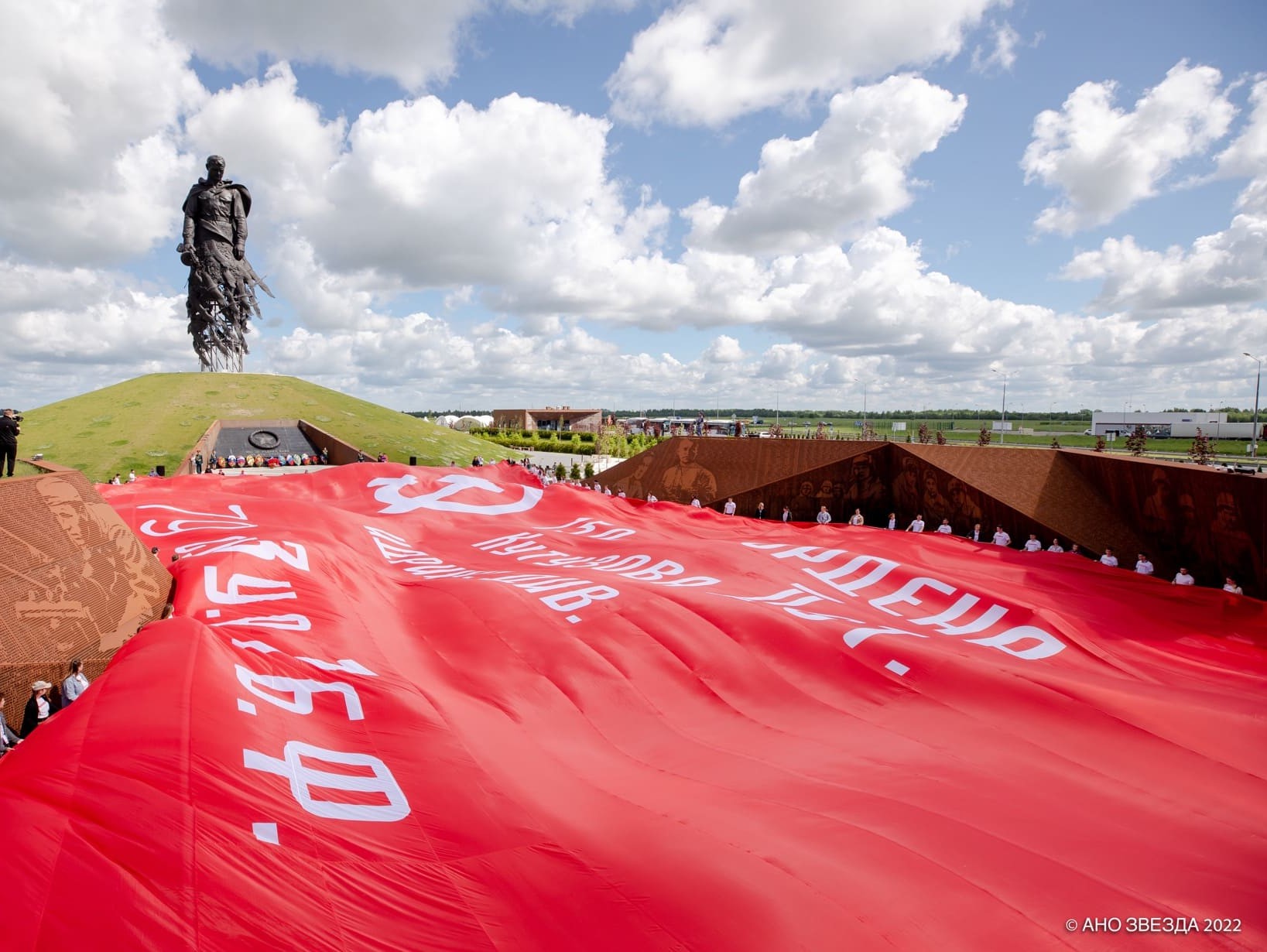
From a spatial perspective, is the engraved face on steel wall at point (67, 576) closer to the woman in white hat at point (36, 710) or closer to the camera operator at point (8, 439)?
the woman in white hat at point (36, 710)

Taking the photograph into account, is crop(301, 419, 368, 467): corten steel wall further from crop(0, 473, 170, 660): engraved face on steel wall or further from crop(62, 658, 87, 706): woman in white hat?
crop(62, 658, 87, 706): woman in white hat

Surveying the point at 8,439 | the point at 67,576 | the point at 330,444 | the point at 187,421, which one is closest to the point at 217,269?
the point at 187,421

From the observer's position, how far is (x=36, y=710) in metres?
6.29

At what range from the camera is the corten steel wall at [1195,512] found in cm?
1238

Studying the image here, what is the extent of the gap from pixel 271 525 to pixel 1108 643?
15.4 meters

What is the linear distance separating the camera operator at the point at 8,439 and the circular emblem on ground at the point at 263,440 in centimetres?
2662

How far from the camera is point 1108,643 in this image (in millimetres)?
10445

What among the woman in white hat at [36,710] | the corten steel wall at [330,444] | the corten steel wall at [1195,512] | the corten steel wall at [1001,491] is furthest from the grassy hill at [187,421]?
the corten steel wall at [1195,512]

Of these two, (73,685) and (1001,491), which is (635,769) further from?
(1001,491)

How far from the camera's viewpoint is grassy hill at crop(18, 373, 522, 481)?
3038cm

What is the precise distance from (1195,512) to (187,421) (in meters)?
40.7

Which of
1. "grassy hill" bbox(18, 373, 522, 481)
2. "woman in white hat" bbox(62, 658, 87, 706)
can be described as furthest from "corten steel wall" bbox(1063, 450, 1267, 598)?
"grassy hill" bbox(18, 373, 522, 481)

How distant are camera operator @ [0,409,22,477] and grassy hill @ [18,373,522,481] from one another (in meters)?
22.6

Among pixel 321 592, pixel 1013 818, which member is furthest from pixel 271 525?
pixel 1013 818
